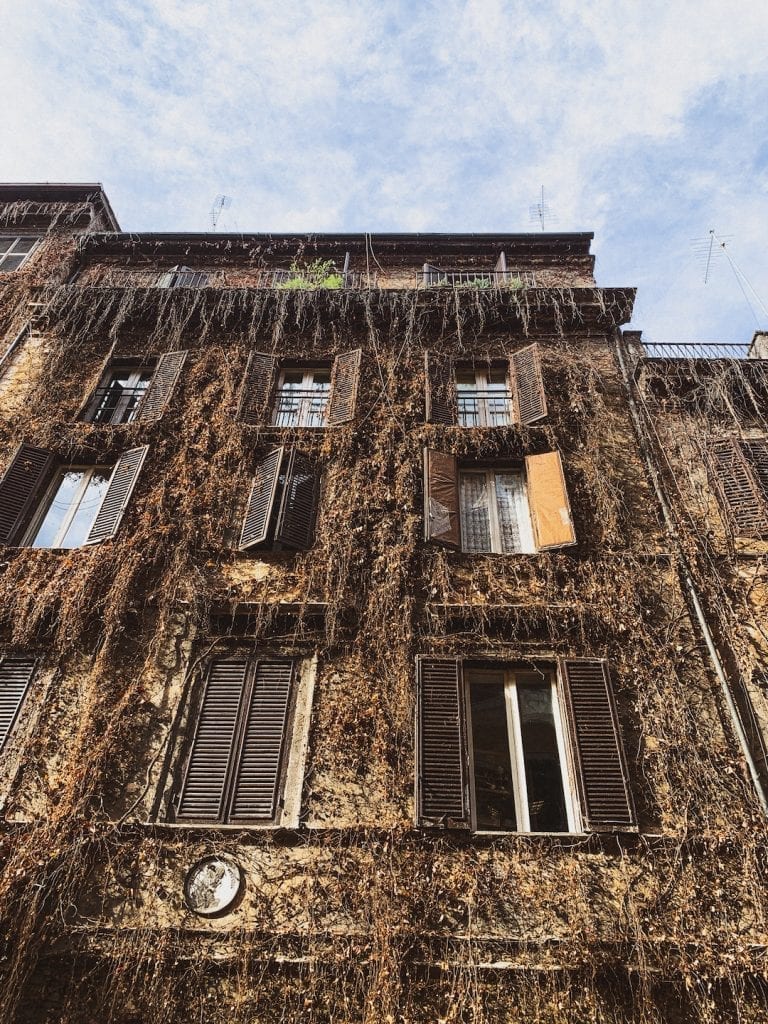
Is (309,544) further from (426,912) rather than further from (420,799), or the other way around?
(426,912)

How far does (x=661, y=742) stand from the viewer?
7570 mm

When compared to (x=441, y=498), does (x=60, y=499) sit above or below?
above

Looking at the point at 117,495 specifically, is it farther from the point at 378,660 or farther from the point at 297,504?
the point at 378,660

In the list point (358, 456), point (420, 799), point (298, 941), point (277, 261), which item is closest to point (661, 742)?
point (420, 799)

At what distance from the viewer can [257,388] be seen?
467 inches

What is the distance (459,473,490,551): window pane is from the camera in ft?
32.1

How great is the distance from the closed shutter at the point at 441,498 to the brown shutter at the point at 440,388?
99 centimetres

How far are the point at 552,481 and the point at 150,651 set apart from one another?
19.5ft

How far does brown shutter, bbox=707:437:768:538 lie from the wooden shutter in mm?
8904

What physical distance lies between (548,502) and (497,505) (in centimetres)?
83

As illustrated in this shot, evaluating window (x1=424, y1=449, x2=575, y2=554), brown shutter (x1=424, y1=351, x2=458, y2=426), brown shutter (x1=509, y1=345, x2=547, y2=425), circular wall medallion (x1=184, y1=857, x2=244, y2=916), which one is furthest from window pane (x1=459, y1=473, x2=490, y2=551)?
circular wall medallion (x1=184, y1=857, x2=244, y2=916)

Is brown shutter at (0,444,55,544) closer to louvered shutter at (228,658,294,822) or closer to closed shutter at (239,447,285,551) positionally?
closed shutter at (239,447,285,551)

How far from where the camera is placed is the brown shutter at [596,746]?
23.4 feet

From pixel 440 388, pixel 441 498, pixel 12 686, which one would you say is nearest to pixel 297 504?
pixel 441 498
